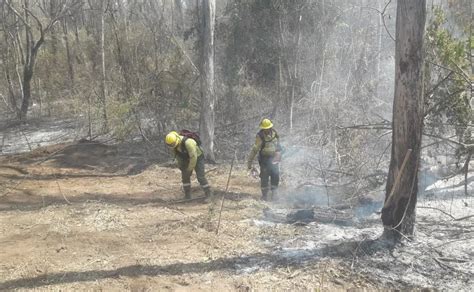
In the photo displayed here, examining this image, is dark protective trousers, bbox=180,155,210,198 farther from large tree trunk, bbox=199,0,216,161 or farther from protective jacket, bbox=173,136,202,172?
large tree trunk, bbox=199,0,216,161

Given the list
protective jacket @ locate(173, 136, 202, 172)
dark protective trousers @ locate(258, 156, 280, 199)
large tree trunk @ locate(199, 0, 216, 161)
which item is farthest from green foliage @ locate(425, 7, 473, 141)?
large tree trunk @ locate(199, 0, 216, 161)

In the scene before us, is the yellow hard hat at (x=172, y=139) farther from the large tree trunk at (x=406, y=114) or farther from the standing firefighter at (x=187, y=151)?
the large tree trunk at (x=406, y=114)

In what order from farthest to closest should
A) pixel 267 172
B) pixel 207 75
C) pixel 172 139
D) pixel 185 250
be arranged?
pixel 207 75 → pixel 267 172 → pixel 172 139 → pixel 185 250

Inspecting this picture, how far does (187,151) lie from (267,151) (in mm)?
1556

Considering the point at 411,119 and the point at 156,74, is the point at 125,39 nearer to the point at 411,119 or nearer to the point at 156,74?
the point at 156,74

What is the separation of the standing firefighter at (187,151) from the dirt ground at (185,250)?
62 centimetres

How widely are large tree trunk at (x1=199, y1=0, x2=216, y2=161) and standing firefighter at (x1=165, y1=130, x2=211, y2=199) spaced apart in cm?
354

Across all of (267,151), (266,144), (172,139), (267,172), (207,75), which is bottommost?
(267,172)

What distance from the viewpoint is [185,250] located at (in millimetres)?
6125

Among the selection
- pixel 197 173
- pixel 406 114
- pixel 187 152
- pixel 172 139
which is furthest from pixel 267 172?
pixel 406 114

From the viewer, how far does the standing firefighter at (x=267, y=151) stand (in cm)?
827

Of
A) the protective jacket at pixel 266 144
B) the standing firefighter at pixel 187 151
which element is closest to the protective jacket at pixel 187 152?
the standing firefighter at pixel 187 151

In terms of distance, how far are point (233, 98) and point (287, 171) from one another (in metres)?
4.45

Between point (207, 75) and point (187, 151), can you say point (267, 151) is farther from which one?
point (207, 75)
